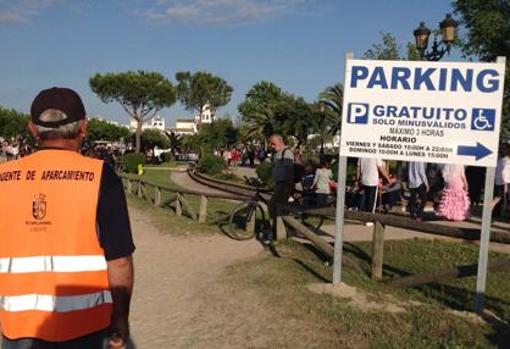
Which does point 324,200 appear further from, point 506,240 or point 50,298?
point 50,298

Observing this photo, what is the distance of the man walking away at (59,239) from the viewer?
Answer: 2354 millimetres

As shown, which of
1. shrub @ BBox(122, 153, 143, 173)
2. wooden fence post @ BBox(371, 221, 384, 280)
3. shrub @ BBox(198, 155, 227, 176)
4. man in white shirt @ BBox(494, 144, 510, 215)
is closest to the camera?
wooden fence post @ BBox(371, 221, 384, 280)

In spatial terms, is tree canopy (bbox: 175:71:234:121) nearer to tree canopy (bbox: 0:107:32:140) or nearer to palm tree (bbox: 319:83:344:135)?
tree canopy (bbox: 0:107:32:140)

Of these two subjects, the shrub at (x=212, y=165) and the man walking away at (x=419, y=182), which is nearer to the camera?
the man walking away at (x=419, y=182)

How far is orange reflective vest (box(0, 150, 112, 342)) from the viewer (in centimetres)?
235

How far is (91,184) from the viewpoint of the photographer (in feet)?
7.70

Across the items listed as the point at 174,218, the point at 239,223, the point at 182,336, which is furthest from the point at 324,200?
the point at 182,336

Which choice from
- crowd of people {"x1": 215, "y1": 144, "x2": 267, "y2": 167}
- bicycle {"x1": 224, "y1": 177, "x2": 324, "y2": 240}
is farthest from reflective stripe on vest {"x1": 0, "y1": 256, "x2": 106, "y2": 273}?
crowd of people {"x1": 215, "y1": 144, "x2": 267, "y2": 167}

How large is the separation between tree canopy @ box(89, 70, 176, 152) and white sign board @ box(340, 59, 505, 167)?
195 feet

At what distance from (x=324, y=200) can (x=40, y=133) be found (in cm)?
1006

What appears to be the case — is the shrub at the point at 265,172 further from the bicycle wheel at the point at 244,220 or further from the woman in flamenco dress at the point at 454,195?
the bicycle wheel at the point at 244,220

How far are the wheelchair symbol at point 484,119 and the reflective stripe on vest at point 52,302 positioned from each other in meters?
4.44

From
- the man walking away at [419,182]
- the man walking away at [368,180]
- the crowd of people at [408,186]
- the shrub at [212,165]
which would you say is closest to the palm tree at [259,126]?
the shrub at [212,165]

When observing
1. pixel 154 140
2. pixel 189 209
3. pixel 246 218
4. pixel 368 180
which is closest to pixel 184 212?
pixel 189 209
